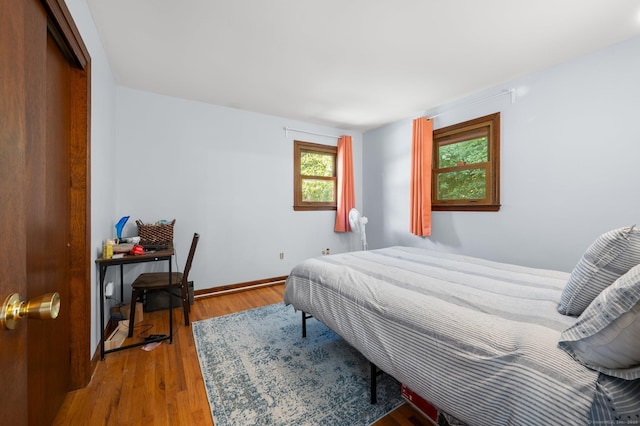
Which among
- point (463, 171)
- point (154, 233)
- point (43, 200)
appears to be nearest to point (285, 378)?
point (43, 200)

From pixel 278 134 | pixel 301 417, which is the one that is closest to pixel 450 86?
pixel 278 134

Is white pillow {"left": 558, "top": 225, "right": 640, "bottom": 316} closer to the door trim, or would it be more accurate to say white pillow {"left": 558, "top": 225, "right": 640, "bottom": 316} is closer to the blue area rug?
the blue area rug

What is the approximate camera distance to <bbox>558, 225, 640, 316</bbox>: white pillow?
0.99m

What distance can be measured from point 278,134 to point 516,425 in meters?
3.76

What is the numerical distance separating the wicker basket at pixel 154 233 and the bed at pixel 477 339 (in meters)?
1.77

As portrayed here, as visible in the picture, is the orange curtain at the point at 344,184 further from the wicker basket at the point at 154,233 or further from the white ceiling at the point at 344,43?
the wicker basket at the point at 154,233

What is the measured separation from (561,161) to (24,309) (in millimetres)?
3544

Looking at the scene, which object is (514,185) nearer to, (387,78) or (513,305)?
(387,78)

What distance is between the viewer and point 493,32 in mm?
2020

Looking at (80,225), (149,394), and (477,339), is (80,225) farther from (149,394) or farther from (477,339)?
(477,339)

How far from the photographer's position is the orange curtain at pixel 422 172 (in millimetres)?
3531

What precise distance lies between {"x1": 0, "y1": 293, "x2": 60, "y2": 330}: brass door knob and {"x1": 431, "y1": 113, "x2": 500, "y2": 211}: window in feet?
11.5

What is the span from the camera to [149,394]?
1606 millimetres

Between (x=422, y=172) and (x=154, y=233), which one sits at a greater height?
(x=422, y=172)
